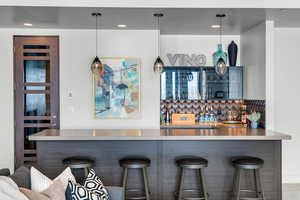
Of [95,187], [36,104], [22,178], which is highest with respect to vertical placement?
[36,104]

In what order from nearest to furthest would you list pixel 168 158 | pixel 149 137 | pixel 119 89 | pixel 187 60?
pixel 149 137 → pixel 168 158 → pixel 119 89 → pixel 187 60

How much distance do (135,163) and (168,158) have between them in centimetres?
57

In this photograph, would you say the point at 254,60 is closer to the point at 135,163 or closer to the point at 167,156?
the point at 167,156

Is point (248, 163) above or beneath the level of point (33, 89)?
beneath

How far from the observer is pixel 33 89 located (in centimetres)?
515

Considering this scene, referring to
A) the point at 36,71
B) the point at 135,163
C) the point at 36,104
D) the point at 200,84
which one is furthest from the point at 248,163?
the point at 36,71

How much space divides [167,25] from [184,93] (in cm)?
140

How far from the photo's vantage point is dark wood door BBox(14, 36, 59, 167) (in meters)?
5.11

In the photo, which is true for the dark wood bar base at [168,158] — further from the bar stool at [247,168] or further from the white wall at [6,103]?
the white wall at [6,103]

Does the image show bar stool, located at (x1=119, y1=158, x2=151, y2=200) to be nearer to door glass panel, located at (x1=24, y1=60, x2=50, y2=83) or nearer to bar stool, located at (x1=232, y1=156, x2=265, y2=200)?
bar stool, located at (x1=232, y1=156, x2=265, y2=200)

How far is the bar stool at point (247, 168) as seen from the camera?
3.50m

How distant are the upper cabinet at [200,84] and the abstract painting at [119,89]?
2.09ft

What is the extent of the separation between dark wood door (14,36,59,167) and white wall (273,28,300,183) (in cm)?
402

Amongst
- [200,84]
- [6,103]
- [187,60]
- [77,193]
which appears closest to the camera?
[77,193]
